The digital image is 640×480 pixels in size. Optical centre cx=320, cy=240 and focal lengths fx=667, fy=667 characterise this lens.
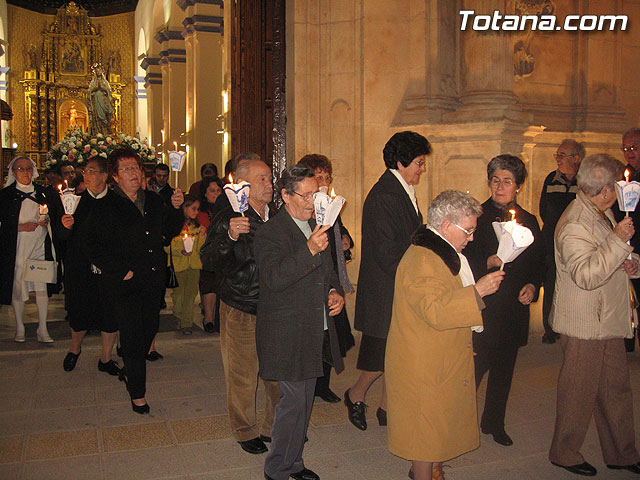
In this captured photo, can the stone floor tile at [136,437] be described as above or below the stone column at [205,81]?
below

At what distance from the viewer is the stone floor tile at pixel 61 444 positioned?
4.41 meters

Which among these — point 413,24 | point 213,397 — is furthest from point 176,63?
point 213,397

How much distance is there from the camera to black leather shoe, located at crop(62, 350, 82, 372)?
251 inches

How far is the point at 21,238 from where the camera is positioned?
7.47m

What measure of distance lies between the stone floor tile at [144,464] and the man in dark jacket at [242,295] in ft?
1.47

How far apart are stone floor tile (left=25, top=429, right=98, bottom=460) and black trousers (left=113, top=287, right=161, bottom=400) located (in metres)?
0.50

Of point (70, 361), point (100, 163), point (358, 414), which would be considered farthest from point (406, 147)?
point (70, 361)

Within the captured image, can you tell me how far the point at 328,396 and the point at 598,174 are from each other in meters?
2.84

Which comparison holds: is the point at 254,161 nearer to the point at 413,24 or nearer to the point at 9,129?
the point at 413,24

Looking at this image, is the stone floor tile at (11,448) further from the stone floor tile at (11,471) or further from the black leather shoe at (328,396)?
the black leather shoe at (328,396)

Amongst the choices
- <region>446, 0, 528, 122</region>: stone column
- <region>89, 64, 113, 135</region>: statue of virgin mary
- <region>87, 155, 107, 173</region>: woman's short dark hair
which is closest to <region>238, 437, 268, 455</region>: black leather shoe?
<region>87, 155, 107, 173</region>: woman's short dark hair

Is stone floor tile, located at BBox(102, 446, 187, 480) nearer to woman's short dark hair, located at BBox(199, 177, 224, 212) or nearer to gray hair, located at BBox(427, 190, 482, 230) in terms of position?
gray hair, located at BBox(427, 190, 482, 230)

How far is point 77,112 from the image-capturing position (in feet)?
105

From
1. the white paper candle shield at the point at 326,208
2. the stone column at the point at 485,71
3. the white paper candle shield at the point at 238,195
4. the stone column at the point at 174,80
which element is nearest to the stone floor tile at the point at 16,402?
A: the white paper candle shield at the point at 238,195
